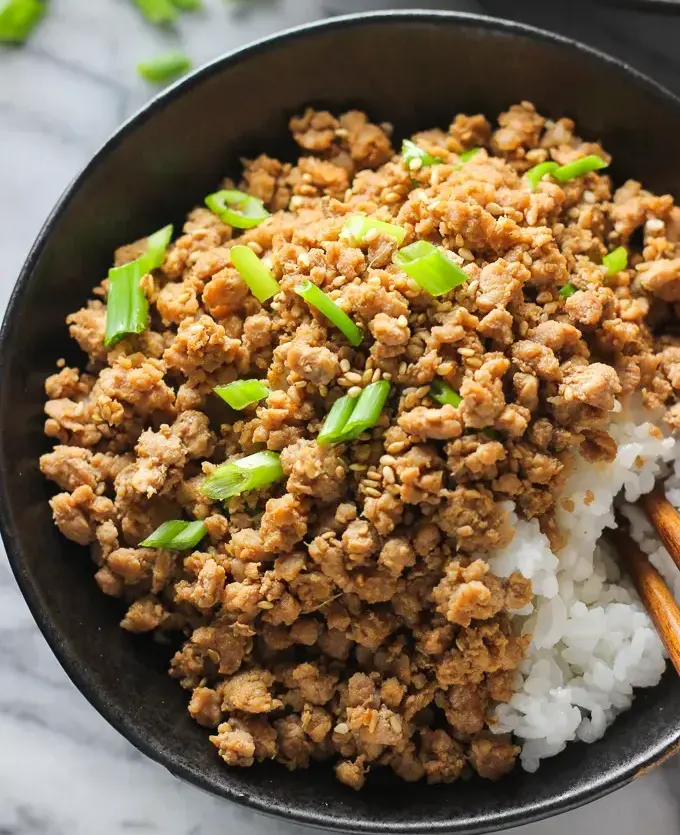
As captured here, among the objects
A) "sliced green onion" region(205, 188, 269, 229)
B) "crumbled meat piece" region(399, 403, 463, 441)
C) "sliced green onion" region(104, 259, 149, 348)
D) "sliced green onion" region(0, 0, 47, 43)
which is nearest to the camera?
"crumbled meat piece" region(399, 403, 463, 441)

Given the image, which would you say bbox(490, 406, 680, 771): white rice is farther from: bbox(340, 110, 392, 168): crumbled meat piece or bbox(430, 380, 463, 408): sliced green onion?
bbox(340, 110, 392, 168): crumbled meat piece

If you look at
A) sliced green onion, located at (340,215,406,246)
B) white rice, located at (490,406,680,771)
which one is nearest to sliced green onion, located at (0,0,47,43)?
sliced green onion, located at (340,215,406,246)

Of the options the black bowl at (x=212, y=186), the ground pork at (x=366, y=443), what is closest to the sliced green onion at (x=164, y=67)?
the black bowl at (x=212, y=186)

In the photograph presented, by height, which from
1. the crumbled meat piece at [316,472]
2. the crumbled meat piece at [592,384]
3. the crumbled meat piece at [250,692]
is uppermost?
the crumbled meat piece at [592,384]

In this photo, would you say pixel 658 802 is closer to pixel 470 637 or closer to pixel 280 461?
pixel 470 637

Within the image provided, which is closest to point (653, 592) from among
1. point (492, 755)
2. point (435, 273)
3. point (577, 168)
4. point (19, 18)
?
point (492, 755)

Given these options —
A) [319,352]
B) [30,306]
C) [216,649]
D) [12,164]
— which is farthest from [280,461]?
[12,164]

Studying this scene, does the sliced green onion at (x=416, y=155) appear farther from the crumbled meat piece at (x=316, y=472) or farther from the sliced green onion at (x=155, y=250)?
the crumbled meat piece at (x=316, y=472)
